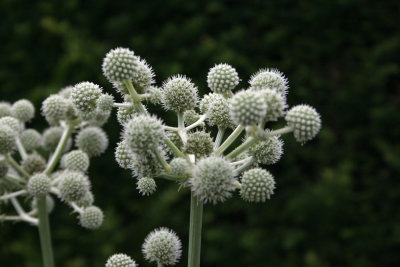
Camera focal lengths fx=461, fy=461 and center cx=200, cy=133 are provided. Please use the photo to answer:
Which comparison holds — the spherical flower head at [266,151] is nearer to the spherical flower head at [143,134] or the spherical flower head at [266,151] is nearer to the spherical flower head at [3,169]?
the spherical flower head at [143,134]

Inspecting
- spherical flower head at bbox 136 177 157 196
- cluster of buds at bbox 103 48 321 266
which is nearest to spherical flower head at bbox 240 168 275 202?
cluster of buds at bbox 103 48 321 266

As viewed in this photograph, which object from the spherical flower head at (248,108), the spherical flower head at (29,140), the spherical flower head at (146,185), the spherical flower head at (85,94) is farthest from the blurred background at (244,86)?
the spherical flower head at (248,108)

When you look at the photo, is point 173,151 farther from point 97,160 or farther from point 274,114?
point 97,160

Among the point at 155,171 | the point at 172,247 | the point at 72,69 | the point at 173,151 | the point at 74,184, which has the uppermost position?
the point at 72,69

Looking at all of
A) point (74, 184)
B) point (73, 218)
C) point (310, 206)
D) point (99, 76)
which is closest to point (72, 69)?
point (99, 76)

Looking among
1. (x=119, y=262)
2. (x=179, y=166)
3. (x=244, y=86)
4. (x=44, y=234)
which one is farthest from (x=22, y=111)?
(x=244, y=86)
